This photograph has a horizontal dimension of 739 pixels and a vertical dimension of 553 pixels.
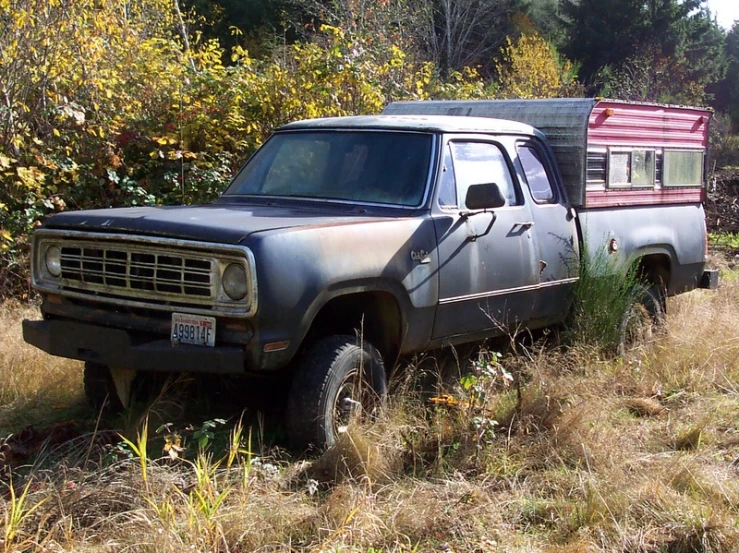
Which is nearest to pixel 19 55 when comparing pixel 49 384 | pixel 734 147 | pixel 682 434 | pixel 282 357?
pixel 49 384

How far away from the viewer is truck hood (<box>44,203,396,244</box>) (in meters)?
4.30

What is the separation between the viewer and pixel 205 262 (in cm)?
429

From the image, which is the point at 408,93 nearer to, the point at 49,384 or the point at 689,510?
the point at 49,384

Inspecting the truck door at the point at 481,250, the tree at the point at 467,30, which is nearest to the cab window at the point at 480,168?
the truck door at the point at 481,250

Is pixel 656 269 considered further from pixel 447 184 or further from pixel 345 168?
pixel 345 168

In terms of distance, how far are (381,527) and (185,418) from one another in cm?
173

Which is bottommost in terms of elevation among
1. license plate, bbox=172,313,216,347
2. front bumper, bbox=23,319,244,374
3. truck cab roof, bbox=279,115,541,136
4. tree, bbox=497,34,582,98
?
front bumper, bbox=23,319,244,374

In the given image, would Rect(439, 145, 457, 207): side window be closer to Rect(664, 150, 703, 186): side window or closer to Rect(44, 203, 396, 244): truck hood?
Rect(44, 203, 396, 244): truck hood

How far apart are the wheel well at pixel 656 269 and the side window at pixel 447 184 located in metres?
2.49

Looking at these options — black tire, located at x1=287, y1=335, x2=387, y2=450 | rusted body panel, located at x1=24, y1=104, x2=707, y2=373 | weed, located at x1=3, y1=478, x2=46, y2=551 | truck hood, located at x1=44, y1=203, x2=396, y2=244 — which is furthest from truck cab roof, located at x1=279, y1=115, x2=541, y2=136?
weed, located at x1=3, y1=478, x2=46, y2=551

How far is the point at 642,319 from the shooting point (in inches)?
276

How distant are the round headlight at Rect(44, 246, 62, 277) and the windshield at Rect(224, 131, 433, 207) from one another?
1318mm

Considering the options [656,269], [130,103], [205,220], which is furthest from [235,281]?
[130,103]

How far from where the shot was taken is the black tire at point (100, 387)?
5262mm
